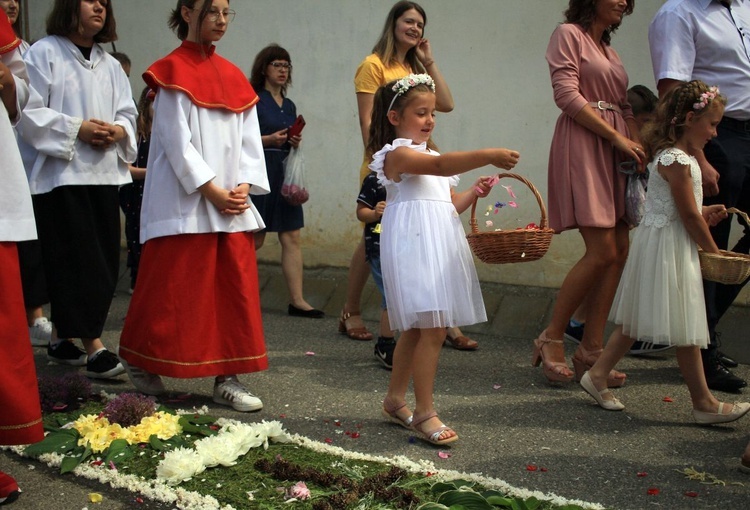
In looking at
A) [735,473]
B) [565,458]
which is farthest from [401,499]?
[735,473]

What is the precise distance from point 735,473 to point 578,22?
2822mm

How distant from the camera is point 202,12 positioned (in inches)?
209

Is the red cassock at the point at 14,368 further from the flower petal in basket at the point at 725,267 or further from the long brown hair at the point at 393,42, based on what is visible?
the long brown hair at the point at 393,42

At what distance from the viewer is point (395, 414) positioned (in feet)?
16.6

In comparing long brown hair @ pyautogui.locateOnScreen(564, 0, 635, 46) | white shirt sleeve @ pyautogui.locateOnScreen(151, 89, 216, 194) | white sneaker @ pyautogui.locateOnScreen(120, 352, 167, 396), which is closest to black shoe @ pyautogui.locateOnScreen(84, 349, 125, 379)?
white sneaker @ pyautogui.locateOnScreen(120, 352, 167, 396)

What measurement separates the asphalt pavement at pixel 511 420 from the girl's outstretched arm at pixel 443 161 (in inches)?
48.8

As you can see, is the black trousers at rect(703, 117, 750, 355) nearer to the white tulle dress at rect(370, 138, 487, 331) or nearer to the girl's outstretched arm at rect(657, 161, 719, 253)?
the girl's outstretched arm at rect(657, 161, 719, 253)

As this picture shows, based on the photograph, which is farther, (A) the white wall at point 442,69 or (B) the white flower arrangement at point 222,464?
(A) the white wall at point 442,69

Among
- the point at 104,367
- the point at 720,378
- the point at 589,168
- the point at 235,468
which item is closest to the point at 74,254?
the point at 104,367

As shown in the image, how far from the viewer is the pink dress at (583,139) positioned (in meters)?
5.88

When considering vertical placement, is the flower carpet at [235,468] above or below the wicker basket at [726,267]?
below

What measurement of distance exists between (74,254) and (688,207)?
334 cm

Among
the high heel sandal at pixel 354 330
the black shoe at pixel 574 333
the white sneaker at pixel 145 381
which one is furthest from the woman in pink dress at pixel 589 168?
the white sneaker at pixel 145 381

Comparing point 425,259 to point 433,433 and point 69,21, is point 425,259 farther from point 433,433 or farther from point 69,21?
point 69,21
